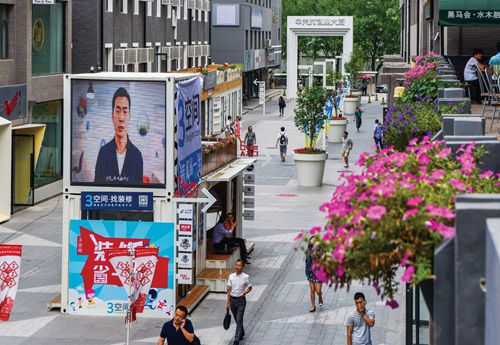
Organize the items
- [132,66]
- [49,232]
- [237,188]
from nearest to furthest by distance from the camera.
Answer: [237,188], [49,232], [132,66]

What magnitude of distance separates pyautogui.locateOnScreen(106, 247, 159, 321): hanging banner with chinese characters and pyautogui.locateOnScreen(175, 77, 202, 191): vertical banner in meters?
4.14

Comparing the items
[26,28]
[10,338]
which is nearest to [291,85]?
[26,28]

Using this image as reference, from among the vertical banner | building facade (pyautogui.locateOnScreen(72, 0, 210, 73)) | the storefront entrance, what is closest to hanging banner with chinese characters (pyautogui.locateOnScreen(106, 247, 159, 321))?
the vertical banner

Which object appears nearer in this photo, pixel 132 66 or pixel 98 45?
pixel 98 45

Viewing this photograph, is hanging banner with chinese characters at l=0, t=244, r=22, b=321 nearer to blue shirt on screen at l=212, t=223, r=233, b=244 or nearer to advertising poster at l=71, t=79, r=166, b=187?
advertising poster at l=71, t=79, r=166, b=187

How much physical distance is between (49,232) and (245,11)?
216ft

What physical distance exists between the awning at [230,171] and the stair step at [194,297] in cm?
264

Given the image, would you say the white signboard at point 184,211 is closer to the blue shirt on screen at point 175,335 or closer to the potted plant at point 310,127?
the blue shirt on screen at point 175,335

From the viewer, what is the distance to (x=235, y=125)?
61.2 meters

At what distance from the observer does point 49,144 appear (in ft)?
138

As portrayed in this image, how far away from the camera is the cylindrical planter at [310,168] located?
44.0m

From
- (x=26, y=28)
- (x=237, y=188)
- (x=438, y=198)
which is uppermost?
(x=26, y=28)

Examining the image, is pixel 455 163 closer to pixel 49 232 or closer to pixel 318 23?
pixel 49 232

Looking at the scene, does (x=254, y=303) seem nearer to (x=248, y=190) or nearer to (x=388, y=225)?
(x=248, y=190)
